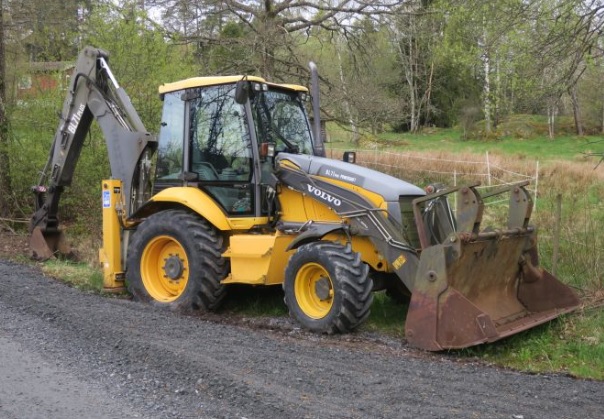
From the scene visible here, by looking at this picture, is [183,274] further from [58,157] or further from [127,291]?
[58,157]

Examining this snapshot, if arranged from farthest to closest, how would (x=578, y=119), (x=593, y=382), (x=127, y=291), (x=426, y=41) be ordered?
1. (x=578, y=119)
2. (x=426, y=41)
3. (x=127, y=291)
4. (x=593, y=382)

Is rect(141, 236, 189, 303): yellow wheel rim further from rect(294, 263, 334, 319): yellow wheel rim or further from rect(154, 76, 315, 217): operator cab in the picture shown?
rect(294, 263, 334, 319): yellow wheel rim

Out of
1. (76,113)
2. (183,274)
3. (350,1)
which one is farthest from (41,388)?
(350,1)

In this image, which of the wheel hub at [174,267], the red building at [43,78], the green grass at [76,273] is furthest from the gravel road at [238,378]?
the red building at [43,78]

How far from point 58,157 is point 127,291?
8.60 feet

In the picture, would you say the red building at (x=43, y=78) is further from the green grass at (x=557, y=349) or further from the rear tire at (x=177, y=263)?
the green grass at (x=557, y=349)

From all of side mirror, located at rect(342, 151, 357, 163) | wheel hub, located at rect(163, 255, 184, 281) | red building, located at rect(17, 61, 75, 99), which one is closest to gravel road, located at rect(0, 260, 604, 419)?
wheel hub, located at rect(163, 255, 184, 281)

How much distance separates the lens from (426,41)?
15.4 metres

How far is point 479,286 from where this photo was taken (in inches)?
243

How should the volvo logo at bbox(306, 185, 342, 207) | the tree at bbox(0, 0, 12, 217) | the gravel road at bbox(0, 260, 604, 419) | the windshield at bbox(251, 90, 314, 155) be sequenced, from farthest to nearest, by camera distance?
the tree at bbox(0, 0, 12, 217), the windshield at bbox(251, 90, 314, 155), the volvo logo at bbox(306, 185, 342, 207), the gravel road at bbox(0, 260, 604, 419)

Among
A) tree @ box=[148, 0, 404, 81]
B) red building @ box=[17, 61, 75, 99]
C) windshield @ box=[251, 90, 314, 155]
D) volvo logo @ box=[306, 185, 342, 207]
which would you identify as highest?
tree @ box=[148, 0, 404, 81]

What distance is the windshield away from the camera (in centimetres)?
702

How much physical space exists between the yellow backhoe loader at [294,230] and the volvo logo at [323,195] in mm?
11

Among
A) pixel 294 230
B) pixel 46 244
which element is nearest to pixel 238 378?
pixel 294 230
